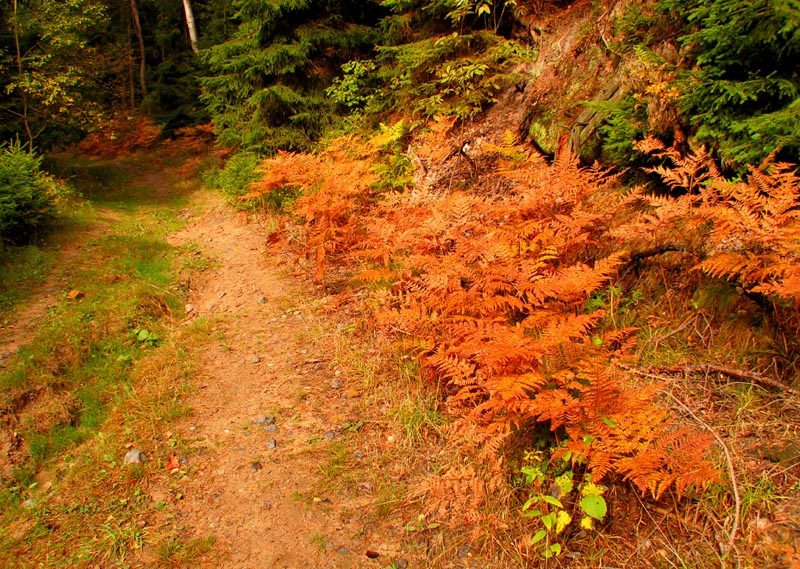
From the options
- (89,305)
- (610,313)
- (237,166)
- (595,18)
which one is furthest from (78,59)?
(610,313)

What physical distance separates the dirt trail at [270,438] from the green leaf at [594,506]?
134 centimetres

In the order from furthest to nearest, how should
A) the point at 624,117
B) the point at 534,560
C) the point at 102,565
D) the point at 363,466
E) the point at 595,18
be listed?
the point at 595,18 < the point at 624,117 < the point at 363,466 < the point at 102,565 < the point at 534,560

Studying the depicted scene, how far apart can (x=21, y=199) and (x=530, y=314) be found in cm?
948

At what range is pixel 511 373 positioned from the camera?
3.35 m

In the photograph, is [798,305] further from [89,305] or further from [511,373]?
[89,305]

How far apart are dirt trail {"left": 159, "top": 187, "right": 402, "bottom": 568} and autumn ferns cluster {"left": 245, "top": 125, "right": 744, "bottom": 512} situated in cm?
84

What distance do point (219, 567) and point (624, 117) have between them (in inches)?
214

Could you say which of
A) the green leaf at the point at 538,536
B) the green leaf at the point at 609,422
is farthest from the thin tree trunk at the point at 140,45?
the green leaf at the point at 538,536

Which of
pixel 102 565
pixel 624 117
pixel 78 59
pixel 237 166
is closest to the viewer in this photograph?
pixel 102 565

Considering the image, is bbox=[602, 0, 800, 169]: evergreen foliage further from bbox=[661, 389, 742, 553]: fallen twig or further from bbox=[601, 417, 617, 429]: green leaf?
bbox=[601, 417, 617, 429]: green leaf

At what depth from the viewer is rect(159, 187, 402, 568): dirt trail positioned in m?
3.26

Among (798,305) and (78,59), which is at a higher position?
(78,59)

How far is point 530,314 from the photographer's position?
156 inches

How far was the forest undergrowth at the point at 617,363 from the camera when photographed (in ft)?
8.61
